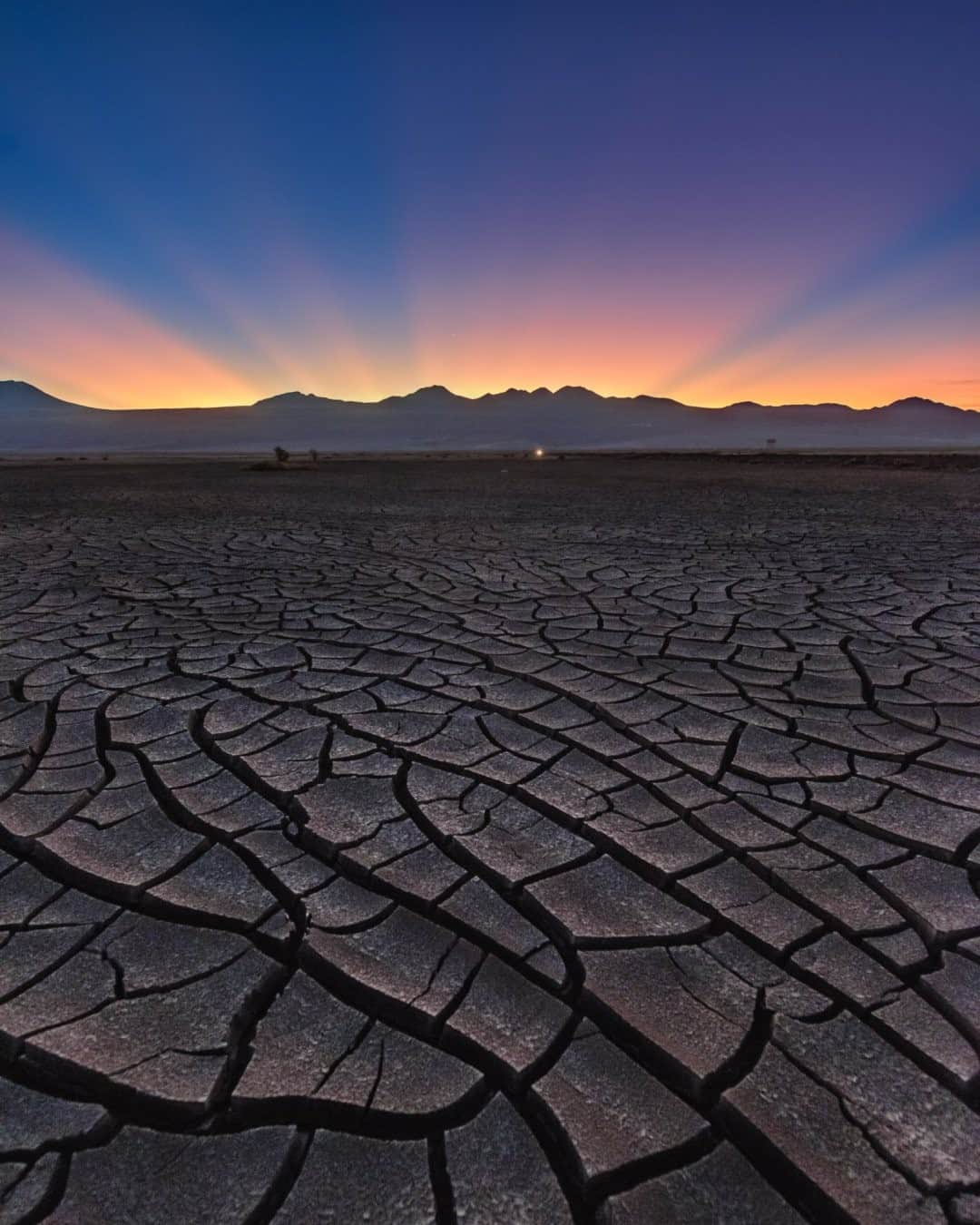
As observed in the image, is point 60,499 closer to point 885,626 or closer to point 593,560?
point 593,560

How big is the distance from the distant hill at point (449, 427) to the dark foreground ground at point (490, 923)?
250ft

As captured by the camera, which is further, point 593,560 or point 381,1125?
point 593,560

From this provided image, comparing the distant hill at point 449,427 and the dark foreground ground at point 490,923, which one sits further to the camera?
the distant hill at point 449,427

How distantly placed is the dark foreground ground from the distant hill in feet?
250

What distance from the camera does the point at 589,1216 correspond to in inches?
40.5

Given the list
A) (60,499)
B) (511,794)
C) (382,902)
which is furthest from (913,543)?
(60,499)

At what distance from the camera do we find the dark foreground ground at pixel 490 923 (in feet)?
3.62

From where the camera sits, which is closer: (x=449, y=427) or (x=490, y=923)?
(x=490, y=923)

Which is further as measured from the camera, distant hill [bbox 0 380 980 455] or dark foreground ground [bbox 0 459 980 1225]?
distant hill [bbox 0 380 980 455]

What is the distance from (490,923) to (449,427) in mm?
115725

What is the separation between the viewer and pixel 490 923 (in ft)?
5.22

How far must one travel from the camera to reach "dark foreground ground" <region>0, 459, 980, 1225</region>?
1103 mm

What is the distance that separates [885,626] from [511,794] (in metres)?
2.70

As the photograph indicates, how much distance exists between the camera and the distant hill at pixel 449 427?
90.4 metres
